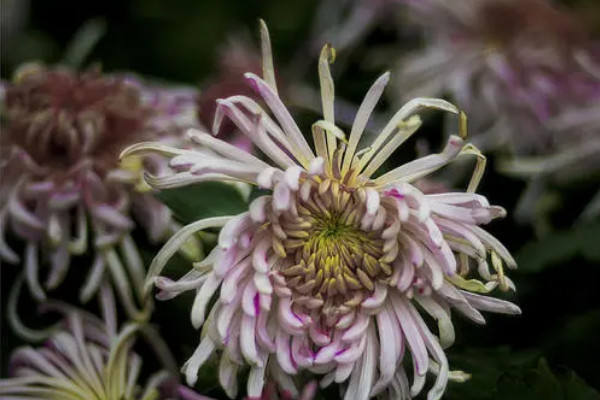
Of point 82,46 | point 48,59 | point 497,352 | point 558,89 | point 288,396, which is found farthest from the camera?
point 48,59

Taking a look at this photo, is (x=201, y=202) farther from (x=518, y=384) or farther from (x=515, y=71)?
(x=515, y=71)

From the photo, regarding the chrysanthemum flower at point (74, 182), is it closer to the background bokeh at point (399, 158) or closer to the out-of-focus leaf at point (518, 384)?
the background bokeh at point (399, 158)

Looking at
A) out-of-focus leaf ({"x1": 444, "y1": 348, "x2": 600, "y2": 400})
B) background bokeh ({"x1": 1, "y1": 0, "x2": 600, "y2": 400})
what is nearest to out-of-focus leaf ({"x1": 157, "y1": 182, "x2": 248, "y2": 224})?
background bokeh ({"x1": 1, "y1": 0, "x2": 600, "y2": 400})

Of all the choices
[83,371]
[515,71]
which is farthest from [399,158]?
[83,371]

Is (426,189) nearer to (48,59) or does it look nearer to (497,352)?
(497,352)

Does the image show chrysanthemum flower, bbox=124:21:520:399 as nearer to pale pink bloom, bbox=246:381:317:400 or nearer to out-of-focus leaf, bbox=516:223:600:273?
pale pink bloom, bbox=246:381:317:400

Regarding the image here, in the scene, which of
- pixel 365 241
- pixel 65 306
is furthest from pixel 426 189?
pixel 65 306
